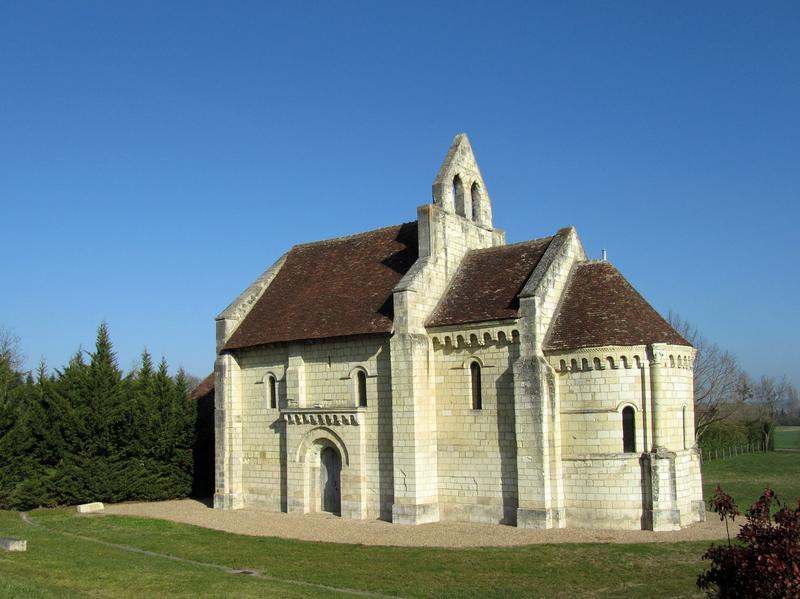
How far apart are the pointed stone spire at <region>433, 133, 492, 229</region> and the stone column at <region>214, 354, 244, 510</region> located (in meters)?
11.2

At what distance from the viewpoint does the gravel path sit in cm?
2217

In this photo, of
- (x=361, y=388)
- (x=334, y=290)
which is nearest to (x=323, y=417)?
(x=361, y=388)

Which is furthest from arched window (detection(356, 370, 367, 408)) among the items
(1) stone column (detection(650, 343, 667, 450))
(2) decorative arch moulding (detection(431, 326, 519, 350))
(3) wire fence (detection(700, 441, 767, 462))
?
(3) wire fence (detection(700, 441, 767, 462))

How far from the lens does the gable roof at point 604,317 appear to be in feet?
79.4

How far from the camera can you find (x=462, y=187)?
30.4m

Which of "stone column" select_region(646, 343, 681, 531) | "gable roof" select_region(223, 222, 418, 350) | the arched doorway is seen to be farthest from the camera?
the arched doorway

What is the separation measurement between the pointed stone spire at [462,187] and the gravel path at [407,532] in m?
11.8

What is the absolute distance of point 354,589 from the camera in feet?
54.4

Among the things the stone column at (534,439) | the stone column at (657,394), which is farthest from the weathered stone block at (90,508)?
the stone column at (657,394)

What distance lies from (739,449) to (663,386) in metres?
48.7

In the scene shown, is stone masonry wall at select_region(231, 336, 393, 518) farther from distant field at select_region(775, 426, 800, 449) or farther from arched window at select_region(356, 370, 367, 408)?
distant field at select_region(775, 426, 800, 449)

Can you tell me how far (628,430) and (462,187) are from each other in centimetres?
1152

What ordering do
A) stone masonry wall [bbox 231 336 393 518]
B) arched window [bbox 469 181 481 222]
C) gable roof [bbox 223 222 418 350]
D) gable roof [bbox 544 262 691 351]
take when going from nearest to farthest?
gable roof [bbox 544 262 691 351] → stone masonry wall [bbox 231 336 393 518] → gable roof [bbox 223 222 418 350] → arched window [bbox 469 181 481 222]

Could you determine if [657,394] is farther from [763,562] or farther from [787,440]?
[787,440]
